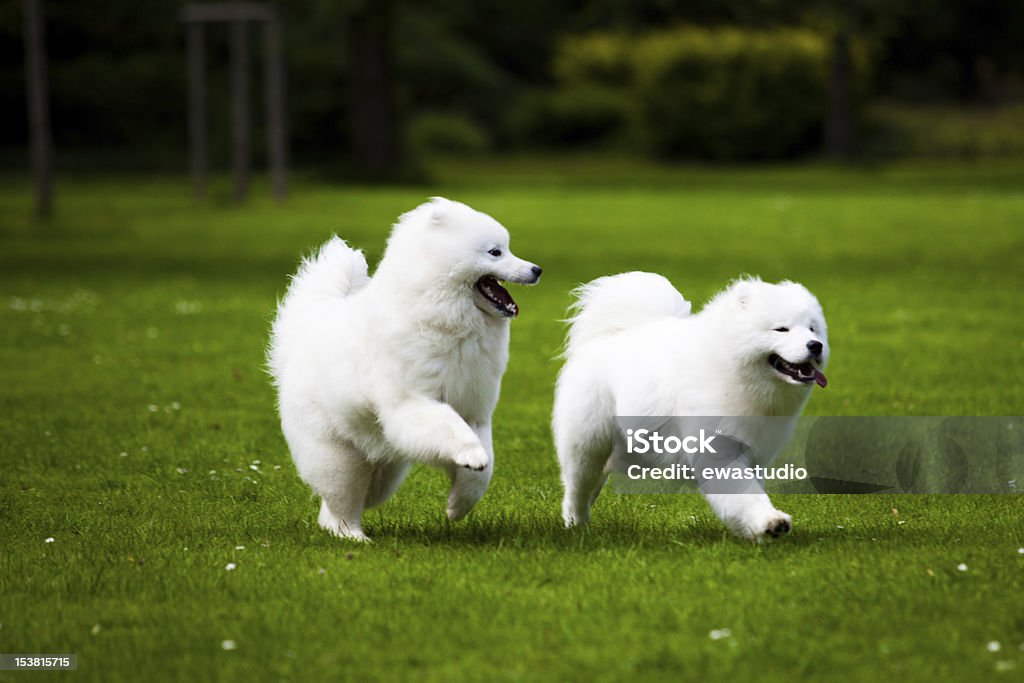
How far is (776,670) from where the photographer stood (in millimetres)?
4758

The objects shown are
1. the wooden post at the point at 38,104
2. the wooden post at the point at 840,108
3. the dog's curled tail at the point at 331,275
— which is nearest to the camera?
the dog's curled tail at the point at 331,275

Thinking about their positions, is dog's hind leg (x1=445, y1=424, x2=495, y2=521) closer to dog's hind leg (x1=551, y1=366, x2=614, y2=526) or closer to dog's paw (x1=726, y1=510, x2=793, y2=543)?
dog's hind leg (x1=551, y1=366, x2=614, y2=526)

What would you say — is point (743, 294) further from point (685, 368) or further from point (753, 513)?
point (753, 513)

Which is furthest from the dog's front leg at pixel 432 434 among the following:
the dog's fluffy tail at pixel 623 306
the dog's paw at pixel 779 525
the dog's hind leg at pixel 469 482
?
the dog's paw at pixel 779 525

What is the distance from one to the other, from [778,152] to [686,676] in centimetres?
4471

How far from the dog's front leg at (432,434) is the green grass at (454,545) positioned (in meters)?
0.43

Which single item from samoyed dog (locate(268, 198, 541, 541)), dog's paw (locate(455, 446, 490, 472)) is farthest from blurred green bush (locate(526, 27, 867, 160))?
dog's paw (locate(455, 446, 490, 472))

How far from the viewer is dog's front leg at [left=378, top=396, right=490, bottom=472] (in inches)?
234

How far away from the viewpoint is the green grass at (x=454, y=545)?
4.97 metres

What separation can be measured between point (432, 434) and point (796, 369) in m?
1.46

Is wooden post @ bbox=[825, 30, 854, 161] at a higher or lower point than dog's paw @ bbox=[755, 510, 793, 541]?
lower

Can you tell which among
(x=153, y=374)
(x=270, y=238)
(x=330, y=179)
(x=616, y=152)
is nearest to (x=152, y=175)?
A: (x=330, y=179)

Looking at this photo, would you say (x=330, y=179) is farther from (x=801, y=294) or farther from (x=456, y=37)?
(x=801, y=294)

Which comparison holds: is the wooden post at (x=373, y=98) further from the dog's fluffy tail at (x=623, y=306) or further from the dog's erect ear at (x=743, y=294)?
the dog's erect ear at (x=743, y=294)
